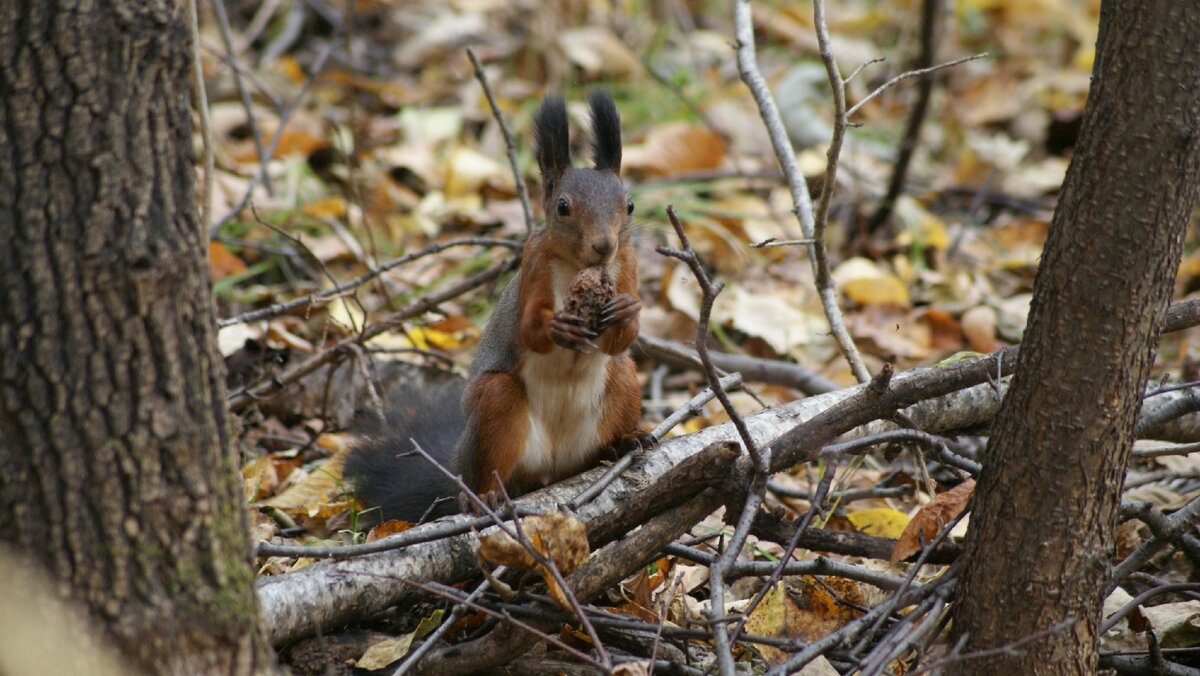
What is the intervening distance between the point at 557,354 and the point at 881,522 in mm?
847

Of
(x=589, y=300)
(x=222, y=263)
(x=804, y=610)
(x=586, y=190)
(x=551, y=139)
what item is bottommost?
(x=804, y=610)

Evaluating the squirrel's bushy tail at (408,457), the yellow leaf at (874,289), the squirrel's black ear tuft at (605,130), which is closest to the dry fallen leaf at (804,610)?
the squirrel's bushy tail at (408,457)

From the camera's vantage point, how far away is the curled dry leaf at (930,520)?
2150mm

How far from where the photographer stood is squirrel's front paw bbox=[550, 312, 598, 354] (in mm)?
2447

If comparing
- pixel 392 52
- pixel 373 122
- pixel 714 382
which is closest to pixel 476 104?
pixel 373 122

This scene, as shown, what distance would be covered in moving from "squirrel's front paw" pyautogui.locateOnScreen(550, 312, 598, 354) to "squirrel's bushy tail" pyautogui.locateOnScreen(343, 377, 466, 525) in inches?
17.0

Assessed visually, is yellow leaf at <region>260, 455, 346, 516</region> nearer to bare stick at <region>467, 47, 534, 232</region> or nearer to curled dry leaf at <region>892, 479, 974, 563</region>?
bare stick at <region>467, 47, 534, 232</region>

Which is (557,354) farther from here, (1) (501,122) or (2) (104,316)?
(2) (104,316)

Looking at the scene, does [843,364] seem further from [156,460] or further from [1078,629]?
[156,460]

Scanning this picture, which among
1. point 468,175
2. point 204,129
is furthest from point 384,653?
point 468,175

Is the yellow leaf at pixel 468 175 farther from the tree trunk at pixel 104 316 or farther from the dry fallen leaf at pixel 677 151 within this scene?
the tree trunk at pixel 104 316

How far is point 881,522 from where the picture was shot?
2729mm

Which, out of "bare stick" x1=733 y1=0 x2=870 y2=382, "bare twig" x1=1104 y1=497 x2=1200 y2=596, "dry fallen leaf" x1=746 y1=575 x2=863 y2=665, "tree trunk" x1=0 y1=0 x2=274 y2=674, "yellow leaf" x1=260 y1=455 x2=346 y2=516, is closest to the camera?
"tree trunk" x1=0 y1=0 x2=274 y2=674

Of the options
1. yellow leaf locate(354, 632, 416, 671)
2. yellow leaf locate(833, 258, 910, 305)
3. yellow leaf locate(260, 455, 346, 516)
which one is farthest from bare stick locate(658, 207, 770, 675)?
yellow leaf locate(833, 258, 910, 305)
